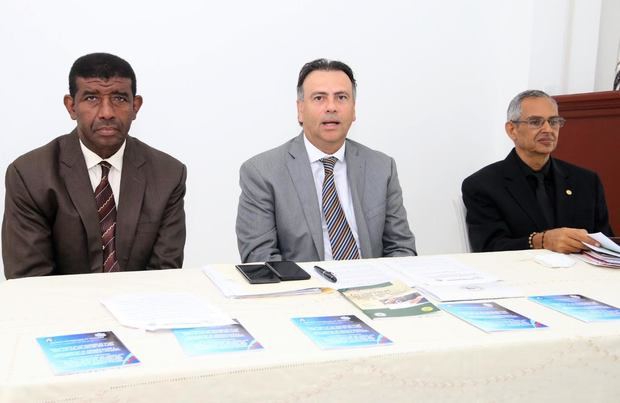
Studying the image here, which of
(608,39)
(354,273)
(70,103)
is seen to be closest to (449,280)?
(354,273)

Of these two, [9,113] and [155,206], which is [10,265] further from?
[9,113]

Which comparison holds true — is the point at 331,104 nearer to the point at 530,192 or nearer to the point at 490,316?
the point at 530,192

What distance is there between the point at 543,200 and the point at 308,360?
2100mm

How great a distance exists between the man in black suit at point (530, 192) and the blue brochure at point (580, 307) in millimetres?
1106

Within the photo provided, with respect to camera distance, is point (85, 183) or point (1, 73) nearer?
point (85, 183)

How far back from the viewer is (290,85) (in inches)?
140

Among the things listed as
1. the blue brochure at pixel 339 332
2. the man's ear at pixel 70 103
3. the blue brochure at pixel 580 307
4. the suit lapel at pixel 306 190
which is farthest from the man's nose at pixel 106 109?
the blue brochure at pixel 580 307

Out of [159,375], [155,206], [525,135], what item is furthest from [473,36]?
[159,375]

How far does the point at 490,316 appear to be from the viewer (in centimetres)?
155

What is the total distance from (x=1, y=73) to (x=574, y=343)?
105 inches

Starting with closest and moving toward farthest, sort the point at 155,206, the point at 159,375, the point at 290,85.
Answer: the point at 159,375, the point at 155,206, the point at 290,85

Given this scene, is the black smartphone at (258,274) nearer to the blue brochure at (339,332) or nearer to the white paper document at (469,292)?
the blue brochure at (339,332)

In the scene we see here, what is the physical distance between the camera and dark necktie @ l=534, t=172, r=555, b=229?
9.90 feet

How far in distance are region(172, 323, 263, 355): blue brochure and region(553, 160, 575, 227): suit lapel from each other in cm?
206
